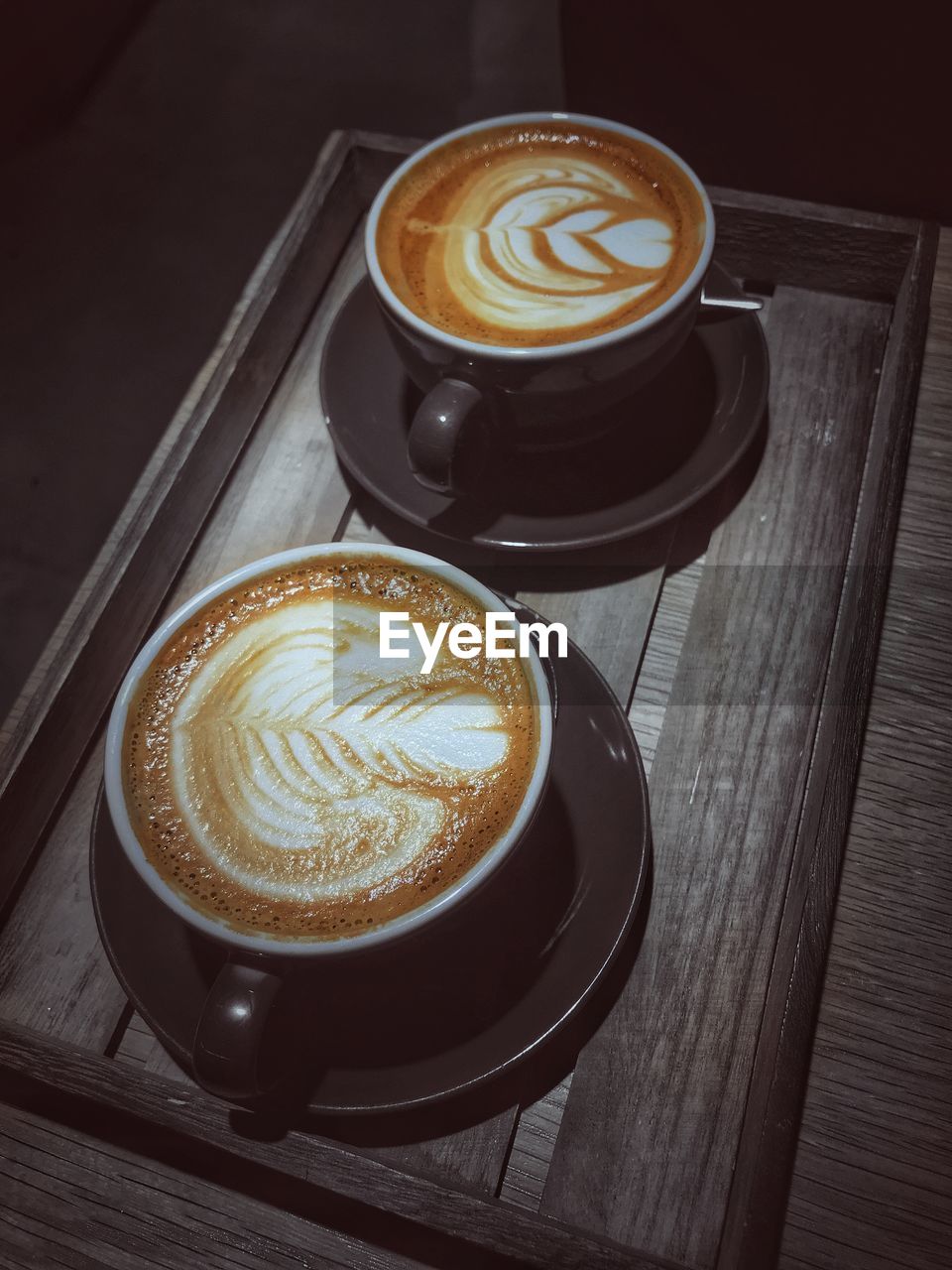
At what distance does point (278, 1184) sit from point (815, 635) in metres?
0.53

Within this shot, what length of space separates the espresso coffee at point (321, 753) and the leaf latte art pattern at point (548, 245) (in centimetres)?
28

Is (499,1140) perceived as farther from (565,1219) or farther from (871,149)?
(871,149)

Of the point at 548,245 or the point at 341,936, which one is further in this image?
the point at 548,245

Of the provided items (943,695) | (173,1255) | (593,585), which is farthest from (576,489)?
(173,1255)

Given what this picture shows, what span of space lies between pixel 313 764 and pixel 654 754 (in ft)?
0.86

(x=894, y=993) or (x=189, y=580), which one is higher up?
(x=189, y=580)

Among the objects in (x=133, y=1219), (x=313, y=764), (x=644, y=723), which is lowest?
(x=133, y=1219)

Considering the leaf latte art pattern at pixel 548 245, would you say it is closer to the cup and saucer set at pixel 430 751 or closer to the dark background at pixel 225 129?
the cup and saucer set at pixel 430 751

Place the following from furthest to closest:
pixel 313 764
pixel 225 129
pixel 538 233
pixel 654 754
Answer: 1. pixel 225 129
2. pixel 538 233
3. pixel 654 754
4. pixel 313 764

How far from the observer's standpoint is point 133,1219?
0.65 meters

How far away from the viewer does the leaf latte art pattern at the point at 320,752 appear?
2.02 feet

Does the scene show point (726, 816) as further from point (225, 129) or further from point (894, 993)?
point (225, 129)

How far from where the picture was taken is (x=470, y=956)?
0.67 m

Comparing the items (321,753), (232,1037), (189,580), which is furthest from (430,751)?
(189,580)
